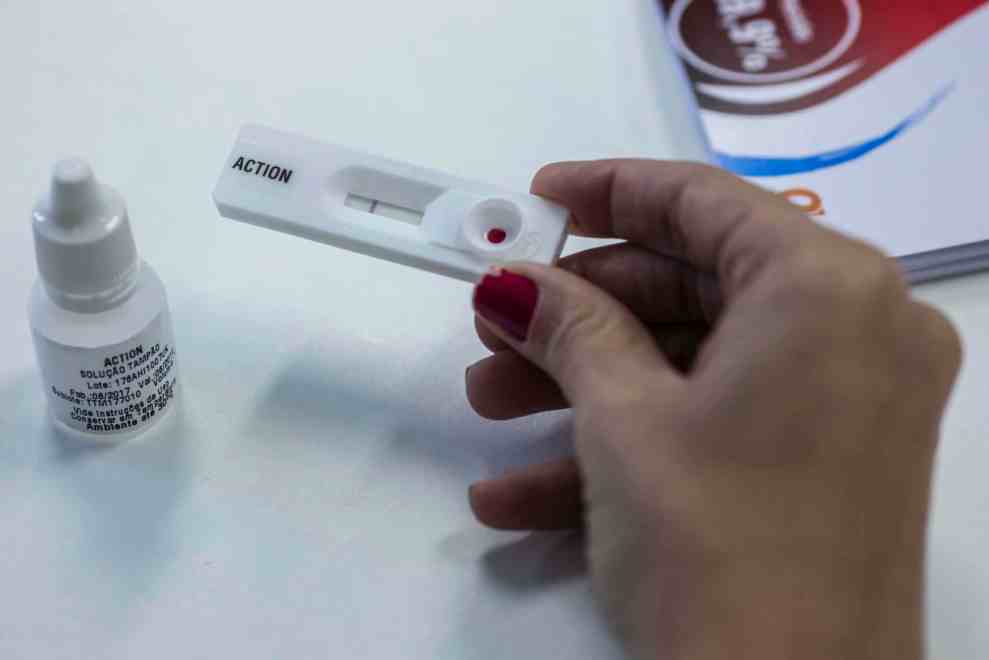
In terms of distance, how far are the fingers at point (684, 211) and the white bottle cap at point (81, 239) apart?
0.19m

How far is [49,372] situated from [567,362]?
0.22 meters

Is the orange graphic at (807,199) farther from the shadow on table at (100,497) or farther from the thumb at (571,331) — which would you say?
the shadow on table at (100,497)

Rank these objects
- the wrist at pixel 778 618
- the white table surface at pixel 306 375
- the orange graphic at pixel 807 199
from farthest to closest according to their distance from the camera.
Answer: the orange graphic at pixel 807 199
the white table surface at pixel 306 375
the wrist at pixel 778 618

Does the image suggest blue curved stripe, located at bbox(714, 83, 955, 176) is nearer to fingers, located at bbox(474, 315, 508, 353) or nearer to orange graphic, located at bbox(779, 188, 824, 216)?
orange graphic, located at bbox(779, 188, 824, 216)

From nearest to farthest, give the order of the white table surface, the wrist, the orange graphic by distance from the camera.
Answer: the wrist, the white table surface, the orange graphic

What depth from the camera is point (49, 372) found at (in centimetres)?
52

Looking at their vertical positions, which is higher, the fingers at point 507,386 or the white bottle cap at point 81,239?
the white bottle cap at point 81,239

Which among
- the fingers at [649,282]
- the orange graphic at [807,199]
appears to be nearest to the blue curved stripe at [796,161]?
the orange graphic at [807,199]

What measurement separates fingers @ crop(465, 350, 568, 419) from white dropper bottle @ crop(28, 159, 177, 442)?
0.45 feet

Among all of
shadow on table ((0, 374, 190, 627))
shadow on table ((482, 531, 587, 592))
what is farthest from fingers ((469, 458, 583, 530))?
shadow on table ((0, 374, 190, 627))

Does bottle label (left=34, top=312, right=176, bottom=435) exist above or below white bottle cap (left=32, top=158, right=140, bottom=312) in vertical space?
below

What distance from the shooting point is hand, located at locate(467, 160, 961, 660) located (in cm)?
41

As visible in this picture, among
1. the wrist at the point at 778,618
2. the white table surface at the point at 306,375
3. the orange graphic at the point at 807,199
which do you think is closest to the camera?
the wrist at the point at 778,618

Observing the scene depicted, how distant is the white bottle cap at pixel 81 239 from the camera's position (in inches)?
→ 17.4
